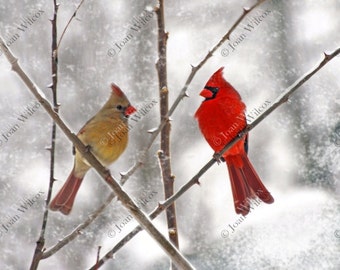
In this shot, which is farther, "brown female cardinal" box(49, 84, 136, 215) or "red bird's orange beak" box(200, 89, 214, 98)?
"red bird's orange beak" box(200, 89, 214, 98)

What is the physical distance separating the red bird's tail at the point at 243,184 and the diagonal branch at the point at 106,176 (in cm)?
46

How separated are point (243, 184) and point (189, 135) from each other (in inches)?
77.3

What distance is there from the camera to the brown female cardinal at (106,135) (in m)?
1.70

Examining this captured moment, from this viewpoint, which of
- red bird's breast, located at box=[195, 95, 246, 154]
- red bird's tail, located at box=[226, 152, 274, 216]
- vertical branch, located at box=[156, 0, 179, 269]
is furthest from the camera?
red bird's breast, located at box=[195, 95, 246, 154]

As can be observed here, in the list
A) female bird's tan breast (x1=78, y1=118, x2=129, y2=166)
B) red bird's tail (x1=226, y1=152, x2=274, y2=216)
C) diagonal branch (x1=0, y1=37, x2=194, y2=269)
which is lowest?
red bird's tail (x1=226, y1=152, x2=274, y2=216)

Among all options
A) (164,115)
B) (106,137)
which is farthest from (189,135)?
(164,115)

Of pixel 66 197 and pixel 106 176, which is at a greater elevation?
pixel 66 197

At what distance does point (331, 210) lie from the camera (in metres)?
3.38

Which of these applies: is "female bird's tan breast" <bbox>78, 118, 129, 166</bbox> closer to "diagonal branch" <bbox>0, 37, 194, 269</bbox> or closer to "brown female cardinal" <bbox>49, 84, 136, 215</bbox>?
"brown female cardinal" <bbox>49, 84, 136, 215</bbox>

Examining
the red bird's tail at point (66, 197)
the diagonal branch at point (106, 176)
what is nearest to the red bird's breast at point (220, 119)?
the red bird's tail at point (66, 197)

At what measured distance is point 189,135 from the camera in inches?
140

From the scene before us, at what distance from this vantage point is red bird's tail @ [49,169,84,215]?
1.57m

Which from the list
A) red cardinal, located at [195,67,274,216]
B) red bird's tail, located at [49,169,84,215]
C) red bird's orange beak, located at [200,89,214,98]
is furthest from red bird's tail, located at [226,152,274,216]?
red bird's tail, located at [49,169,84,215]

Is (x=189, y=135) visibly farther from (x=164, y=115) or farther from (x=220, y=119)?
(x=164, y=115)
